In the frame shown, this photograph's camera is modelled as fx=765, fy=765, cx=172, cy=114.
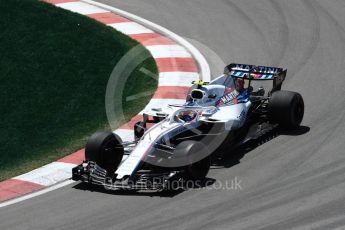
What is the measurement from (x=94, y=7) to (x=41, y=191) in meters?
9.55

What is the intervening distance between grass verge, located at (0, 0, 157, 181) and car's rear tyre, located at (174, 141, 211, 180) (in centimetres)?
309

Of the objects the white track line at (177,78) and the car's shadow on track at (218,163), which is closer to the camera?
the car's shadow on track at (218,163)

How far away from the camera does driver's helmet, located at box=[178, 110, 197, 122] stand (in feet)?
43.6

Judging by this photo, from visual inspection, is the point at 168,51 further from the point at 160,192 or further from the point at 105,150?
the point at 160,192

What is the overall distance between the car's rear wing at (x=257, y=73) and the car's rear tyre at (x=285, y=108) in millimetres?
763

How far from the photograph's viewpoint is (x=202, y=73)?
17359 mm

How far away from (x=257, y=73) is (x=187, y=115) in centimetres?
244

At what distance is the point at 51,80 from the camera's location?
17.5 meters

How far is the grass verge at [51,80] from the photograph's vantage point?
14992 millimetres

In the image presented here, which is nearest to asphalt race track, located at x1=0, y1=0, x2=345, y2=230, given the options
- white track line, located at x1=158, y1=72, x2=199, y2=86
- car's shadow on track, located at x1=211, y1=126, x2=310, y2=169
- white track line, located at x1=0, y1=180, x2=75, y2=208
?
car's shadow on track, located at x1=211, y1=126, x2=310, y2=169

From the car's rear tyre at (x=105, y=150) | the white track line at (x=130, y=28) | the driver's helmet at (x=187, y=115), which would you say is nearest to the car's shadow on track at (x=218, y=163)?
the car's rear tyre at (x=105, y=150)

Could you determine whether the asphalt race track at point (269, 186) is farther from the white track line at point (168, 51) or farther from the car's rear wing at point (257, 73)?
the car's rear wing at point (257, 73)

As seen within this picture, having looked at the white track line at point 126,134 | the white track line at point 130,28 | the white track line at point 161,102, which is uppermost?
the white track line at point 130,28

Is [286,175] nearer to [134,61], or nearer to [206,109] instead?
→ [206,109]
